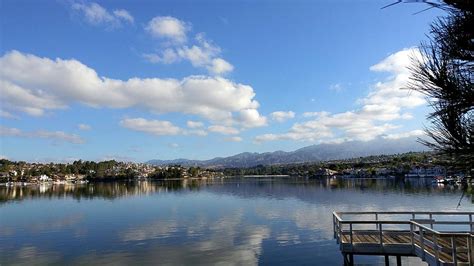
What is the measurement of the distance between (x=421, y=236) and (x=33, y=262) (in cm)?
2199

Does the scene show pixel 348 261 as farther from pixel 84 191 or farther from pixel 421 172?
pixel 421 172

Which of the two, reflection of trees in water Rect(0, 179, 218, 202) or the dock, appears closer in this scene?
the dock

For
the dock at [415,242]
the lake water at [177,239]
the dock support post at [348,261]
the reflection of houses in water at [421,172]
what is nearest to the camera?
the dock at [415,242]

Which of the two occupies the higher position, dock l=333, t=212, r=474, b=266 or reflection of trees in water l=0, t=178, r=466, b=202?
dock l=333, t=212, r=474, b=266

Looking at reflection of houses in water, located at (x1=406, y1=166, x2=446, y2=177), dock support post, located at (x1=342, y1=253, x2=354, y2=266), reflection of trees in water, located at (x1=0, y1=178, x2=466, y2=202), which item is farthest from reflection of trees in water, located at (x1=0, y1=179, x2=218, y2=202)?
reflection of houses in water, located at (x1=406, y1=166, x2=446, y2=177)

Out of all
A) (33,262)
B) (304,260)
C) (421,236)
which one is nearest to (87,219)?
(33,262)

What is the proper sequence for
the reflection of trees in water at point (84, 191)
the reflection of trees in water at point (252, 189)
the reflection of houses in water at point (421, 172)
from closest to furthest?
the reflection of trees in water at point (252, 189) → the reflection of trees in water at point (84, 191) → the reflection of houses in water at point (421, 172)

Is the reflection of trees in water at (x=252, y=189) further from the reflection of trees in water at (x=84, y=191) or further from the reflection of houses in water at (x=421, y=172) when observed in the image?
the reflection of houses in water at (x=421, y=172)

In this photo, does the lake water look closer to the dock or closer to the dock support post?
the dock support post

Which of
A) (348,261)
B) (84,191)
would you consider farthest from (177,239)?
(84,191)

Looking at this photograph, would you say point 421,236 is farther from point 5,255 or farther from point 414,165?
point 414,165

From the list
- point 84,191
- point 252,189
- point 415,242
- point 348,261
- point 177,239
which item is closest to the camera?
point 415,242

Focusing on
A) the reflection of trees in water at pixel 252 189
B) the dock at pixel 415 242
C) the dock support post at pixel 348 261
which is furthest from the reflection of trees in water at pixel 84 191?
the dock at pixel 415 242

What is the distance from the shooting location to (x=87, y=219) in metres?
45.1
